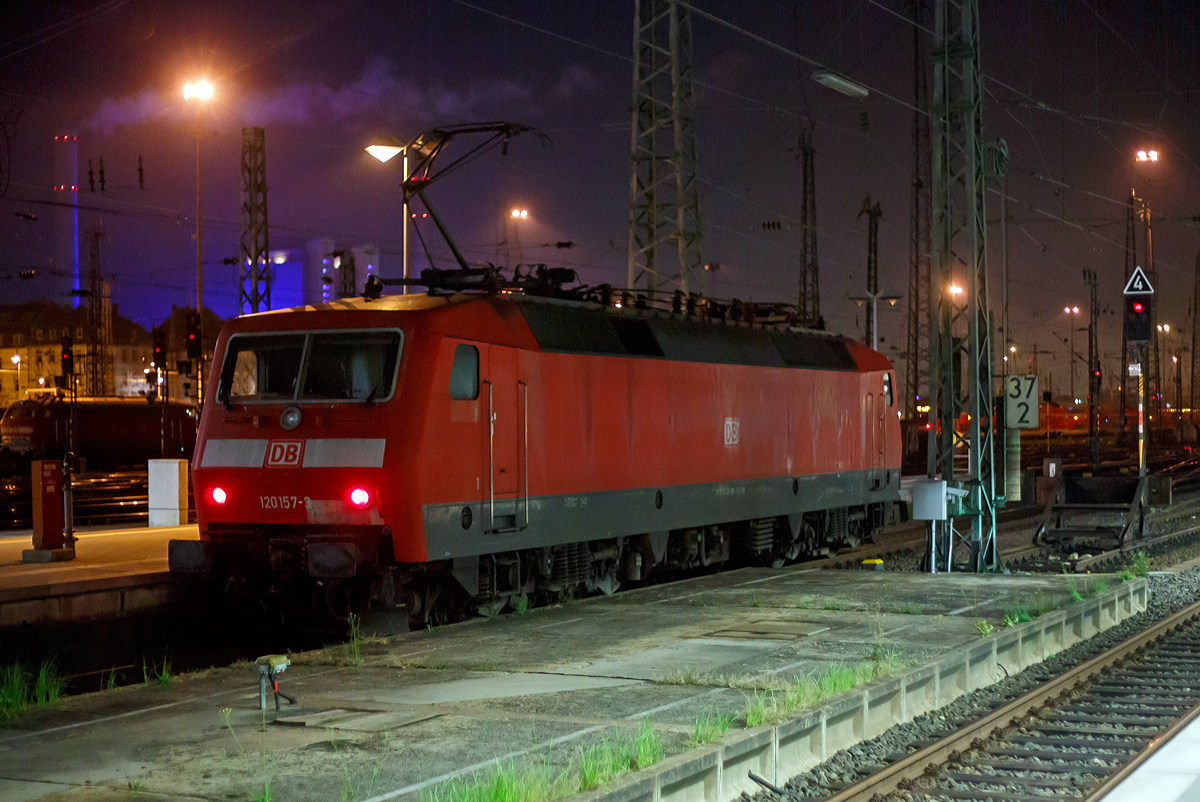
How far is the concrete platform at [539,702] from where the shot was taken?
6.47m

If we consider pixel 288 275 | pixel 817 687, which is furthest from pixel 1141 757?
pixel 288 275

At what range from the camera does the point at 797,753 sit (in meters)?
7.40

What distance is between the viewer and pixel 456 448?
11.8 m

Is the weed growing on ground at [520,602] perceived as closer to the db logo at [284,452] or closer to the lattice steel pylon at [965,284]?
the db logo at [284,452]

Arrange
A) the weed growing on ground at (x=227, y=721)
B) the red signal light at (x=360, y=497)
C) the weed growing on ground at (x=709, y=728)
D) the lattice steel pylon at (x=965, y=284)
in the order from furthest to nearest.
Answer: the lattice steel pylon at (x=965, y=284)
the red signal light at (x=360, y=497)
the weed growing on ground at (x=227, y=721)
the weed growing on ground at (x=709, y=728)

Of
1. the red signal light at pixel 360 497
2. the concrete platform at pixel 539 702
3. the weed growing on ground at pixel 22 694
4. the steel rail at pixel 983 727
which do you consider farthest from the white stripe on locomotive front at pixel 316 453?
the steel rail at pixel 983 727

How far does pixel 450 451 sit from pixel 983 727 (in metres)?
5.38

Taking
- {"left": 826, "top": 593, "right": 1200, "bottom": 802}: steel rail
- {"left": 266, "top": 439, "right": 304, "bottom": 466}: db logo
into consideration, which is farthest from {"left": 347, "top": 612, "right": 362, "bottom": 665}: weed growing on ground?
{"left": 826, "top": 593, "right": 1200, "bottom": 802}: steel rail

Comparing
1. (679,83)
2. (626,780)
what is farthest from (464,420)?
(679,83)

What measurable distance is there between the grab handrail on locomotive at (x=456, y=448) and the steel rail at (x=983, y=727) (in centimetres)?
508

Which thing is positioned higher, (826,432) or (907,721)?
(826,432)

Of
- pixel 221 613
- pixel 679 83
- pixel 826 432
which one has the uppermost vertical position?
pixel 679 83

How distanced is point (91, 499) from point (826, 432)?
2008 centimetres

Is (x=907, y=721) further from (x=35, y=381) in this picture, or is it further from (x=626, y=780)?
(x=35, y=381)
